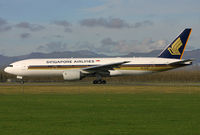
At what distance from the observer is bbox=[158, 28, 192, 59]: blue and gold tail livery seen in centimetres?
4478

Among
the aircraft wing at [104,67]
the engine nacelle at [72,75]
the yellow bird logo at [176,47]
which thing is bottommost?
the engine nacelle at [72,75]

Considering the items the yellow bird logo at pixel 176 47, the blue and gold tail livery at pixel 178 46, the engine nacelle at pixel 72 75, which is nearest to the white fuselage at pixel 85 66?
the engine nacelle at pixel 72 75

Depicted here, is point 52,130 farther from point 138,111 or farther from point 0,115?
point 138,111

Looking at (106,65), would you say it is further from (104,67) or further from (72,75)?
(72,75)

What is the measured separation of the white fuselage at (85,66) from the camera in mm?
43188

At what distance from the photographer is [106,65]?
41.3 m

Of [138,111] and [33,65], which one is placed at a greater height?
[33,65]

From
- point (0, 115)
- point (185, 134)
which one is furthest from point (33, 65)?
point (185, 134)

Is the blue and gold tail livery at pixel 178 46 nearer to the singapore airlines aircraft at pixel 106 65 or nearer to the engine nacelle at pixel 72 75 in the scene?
the singapore airlines aircraft at pixel 106 65

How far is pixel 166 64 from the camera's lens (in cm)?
4328

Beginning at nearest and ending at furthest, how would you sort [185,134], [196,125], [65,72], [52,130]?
[185,134], [52,130], [196,125], [65,72]

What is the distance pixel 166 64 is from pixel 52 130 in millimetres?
33674

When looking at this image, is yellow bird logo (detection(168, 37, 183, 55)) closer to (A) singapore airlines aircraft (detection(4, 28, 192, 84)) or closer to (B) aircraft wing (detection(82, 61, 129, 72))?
(A) singapore airlines aircraft (detection(4, 28, 192, 84))

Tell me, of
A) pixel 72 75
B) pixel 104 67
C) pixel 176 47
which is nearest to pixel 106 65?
pixel 104 67
